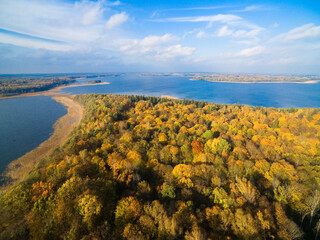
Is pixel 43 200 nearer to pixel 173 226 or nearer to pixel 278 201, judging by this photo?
pixel 173 226

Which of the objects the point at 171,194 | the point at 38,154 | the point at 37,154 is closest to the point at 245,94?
the point at 171,194

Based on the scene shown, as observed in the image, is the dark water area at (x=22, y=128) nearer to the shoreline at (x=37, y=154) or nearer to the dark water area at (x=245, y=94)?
the shoreline at (x=37, y=154)

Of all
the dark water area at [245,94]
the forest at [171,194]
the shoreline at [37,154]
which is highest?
the dark water area at [245,94]

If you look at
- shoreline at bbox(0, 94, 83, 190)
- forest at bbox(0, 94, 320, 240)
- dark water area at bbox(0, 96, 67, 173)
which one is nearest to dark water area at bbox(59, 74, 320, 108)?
dark water area at bbox(0, 96, 67, 173)

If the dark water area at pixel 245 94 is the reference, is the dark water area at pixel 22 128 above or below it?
below

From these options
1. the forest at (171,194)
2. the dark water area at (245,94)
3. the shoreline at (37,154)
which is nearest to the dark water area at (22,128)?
the shoreline at (37,154)

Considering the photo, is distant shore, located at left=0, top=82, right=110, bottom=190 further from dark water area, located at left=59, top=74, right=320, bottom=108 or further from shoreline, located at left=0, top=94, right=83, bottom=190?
dark water area, located at left=59, top=74, right=320, bottom=108
